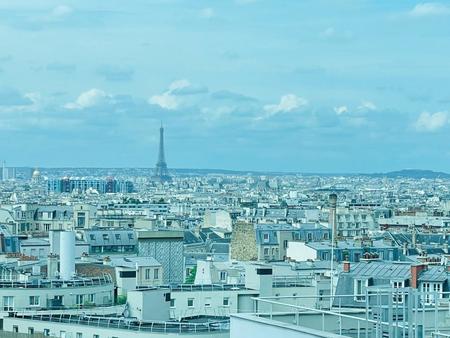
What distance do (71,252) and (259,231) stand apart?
120ft

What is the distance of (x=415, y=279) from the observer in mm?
42750

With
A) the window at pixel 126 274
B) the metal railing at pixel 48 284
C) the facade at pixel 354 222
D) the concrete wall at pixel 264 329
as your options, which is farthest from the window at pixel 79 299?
the facade at pixel 354 222

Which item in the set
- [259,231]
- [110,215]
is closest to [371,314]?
[259,231]

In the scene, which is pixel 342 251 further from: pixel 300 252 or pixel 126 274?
pixel 126 274

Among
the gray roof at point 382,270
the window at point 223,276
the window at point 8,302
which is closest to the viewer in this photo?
the window at point 8,302

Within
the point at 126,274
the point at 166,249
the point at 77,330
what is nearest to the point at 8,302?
the point at 126,274

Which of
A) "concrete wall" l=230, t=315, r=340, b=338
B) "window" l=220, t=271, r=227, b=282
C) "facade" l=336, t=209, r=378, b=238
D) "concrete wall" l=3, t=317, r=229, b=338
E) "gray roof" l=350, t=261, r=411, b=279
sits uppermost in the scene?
"facade" l=336, t=209, r=378, b=238

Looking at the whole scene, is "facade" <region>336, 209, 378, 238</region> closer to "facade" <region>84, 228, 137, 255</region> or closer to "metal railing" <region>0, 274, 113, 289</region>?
"facade" <region>84, 228, 137, 255</region>

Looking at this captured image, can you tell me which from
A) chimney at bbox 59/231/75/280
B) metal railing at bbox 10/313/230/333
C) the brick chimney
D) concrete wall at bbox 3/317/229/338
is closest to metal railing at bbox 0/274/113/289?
chimney at bbox 59/231/75/280

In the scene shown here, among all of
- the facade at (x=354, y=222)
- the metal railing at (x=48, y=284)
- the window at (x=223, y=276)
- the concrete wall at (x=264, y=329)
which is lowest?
the window at (x=223, y=276)

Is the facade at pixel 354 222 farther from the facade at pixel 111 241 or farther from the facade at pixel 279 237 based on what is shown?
the facade at pixel 111 241

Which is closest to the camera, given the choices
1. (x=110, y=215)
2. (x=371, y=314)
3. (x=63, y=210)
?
(x=371, y=314)

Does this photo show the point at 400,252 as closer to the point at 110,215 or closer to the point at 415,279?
the point at 415,279

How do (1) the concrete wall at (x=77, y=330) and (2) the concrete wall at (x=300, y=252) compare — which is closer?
(1) the concrete wall at (x=77, y=330)
